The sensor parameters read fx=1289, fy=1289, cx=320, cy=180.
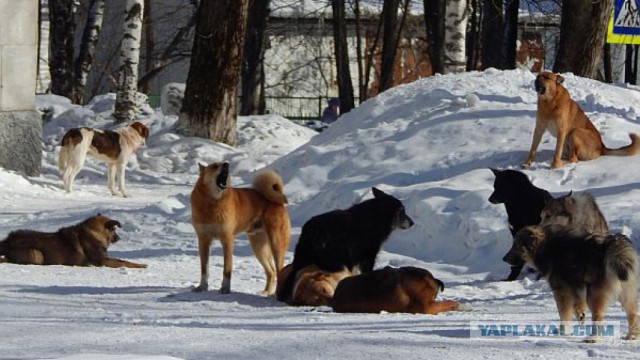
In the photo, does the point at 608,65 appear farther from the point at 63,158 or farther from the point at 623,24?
the point at 63,158

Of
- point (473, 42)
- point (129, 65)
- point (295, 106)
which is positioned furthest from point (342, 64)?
point (295, 106)

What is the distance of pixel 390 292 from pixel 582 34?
40.0ft

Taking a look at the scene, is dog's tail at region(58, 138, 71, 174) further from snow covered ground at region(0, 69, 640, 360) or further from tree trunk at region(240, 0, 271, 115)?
tree trunk at region(240, 0, 271, 115)

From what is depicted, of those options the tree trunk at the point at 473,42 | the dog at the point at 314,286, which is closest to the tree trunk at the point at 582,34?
the dog at the point at 314,286

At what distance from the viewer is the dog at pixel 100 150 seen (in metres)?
20.8

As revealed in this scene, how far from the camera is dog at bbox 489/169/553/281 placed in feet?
40.6

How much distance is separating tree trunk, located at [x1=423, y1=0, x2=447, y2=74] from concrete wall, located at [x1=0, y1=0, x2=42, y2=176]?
48.8 ft

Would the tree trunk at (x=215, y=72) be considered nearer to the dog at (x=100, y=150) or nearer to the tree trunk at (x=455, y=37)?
the dog at (x=100, y=150)

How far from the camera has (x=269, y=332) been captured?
820 centimetres

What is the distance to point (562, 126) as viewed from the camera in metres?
15.1

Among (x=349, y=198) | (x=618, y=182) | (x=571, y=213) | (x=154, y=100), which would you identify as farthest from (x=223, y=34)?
(x=154, y=100)

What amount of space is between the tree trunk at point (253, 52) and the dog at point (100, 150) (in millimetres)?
15726

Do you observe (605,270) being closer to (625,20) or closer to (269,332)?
(269,332)

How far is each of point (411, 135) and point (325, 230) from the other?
7.36 m
